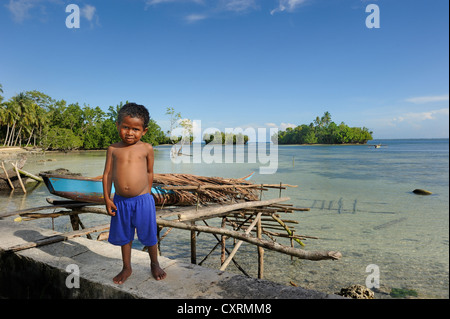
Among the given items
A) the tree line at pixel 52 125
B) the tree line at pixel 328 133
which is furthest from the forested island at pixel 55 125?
the tree line at pixel 328 133

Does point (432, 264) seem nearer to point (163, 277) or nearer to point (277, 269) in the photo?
point (277, 269)

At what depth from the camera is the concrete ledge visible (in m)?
2.54

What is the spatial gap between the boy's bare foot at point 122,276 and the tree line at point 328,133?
489 feet

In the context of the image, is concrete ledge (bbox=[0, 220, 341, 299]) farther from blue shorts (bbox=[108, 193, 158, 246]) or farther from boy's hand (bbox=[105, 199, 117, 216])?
boy's hand (bbox=[105, 199, 117, 216])

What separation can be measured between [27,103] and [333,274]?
68.6 m

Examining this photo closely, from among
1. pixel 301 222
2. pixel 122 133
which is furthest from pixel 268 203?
pixel 301 222

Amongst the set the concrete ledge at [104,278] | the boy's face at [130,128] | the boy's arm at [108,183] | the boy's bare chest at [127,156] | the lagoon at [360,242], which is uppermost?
the boy's face at [130,128]

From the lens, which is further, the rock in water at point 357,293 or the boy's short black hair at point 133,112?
the rock in water at point 357,293

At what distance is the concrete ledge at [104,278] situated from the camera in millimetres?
2541

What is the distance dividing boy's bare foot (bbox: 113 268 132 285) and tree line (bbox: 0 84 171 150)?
6044cm

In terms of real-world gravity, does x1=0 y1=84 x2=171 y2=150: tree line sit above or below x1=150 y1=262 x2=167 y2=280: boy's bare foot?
above

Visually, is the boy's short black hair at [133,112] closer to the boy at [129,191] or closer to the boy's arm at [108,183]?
the boy at [129,191]

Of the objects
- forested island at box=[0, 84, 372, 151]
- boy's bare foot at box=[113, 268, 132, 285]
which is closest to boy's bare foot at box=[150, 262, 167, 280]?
boy's bare foot at box=[113, 268, 132, 285]
